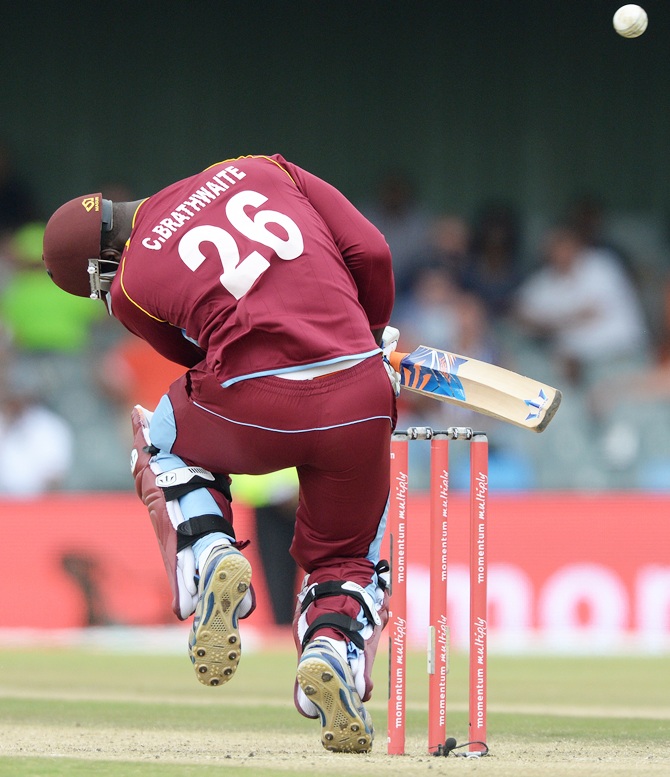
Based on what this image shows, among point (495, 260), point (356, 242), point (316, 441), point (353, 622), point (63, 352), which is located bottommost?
point (353, 622)

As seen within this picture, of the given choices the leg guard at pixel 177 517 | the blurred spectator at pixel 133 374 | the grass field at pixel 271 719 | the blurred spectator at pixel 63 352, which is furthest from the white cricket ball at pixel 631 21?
the blurred spectator at pixel 63 352

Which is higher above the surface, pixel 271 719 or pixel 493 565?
pixel 493 565

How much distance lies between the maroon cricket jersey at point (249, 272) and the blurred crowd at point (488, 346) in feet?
Answer: 23.0

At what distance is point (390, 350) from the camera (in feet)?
12.7

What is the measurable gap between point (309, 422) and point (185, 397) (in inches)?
14.3

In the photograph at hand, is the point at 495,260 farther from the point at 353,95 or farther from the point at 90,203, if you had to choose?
the point at 90,203

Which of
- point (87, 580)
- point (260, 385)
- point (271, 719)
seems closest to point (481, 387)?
point (260, 385)

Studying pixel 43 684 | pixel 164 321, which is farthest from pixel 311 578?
pixel 43 684

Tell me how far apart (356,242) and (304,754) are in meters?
1.35

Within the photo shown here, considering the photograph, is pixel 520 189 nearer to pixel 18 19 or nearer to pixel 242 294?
pixel 18 19

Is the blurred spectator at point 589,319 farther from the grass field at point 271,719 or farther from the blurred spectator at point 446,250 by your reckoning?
the grass field at point 271,719

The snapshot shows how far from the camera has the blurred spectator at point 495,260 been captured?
11.7m

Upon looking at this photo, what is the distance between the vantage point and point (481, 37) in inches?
498

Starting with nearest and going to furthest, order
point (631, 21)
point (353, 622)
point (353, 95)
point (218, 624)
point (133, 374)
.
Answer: point (218, 624) < point (353, 622) < point (631, 21) < point (133, 374) < point (353, 95)
